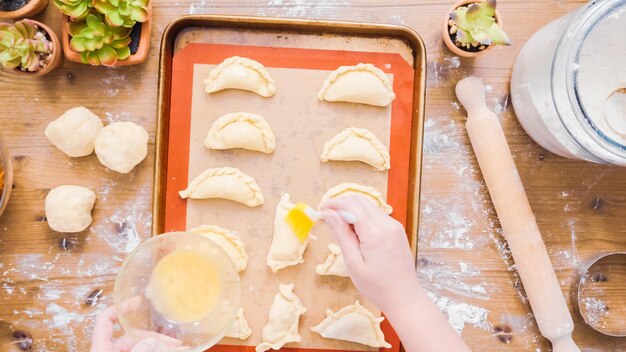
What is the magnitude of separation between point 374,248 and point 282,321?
374 mm

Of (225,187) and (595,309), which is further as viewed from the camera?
(595,309)

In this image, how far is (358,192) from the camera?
153 cm

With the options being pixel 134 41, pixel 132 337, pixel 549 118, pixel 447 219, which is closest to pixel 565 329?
pixel 447 219

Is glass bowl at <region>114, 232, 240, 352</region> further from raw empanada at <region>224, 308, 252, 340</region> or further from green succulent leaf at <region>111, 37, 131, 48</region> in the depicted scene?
green succulent leaf at <region>111, 37, 131, 48</region>

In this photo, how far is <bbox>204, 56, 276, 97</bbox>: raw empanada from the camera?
1.50 meters

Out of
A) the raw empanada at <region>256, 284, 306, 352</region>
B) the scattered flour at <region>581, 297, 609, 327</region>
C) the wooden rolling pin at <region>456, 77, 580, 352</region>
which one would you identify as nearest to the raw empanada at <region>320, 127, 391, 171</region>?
the wooden rolling pin at <region>456, 77, 580, 352</region>

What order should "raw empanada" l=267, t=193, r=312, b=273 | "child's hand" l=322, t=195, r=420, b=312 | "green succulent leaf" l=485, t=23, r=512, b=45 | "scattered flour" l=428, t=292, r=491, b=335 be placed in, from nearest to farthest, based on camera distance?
"child's hand" l=322, t=195, r=420, b=312, "green succulent leaf" l=485, t=23, r=512, b=45, "raw empanada" l=267, t=193, r=312, b=273, "scattered flour" l=428, t=292, r=491, b=335

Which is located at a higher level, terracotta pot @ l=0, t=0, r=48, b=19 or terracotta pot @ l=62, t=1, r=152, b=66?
terracotta pot @ l=0, t=0, r=48, b=19

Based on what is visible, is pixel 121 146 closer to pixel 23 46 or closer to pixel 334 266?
pixel 23 46

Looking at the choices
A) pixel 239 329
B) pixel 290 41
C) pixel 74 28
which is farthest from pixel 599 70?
pixel 74 28

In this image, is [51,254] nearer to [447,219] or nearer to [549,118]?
[447,219]

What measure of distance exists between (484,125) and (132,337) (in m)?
1.06

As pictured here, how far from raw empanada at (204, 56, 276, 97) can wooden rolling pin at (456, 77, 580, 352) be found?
1.79ft

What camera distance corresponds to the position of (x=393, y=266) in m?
1.30
